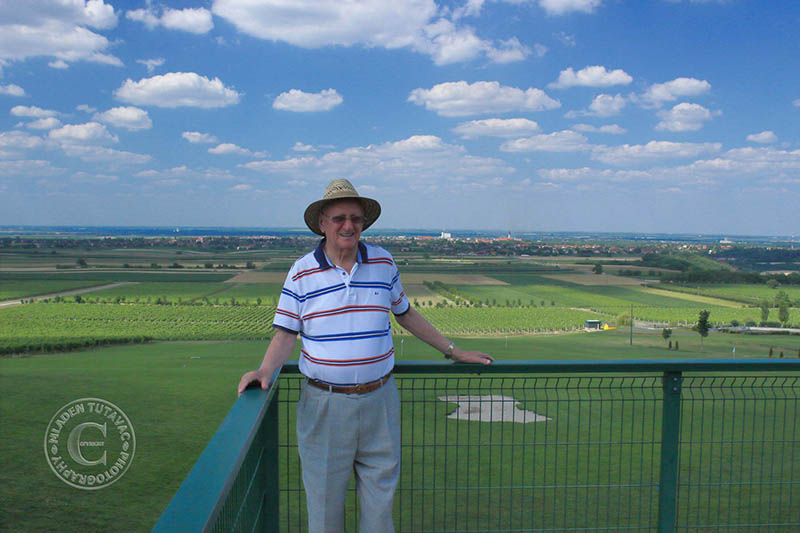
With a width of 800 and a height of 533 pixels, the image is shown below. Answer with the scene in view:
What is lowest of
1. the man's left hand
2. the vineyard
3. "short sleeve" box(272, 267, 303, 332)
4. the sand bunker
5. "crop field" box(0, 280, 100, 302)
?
the vineyard

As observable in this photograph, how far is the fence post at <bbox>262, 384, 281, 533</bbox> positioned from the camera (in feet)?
7.68

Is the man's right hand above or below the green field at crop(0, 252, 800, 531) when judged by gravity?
above

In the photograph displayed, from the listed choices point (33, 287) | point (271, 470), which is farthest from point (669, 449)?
point (33, 287)

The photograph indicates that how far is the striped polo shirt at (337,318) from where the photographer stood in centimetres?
208

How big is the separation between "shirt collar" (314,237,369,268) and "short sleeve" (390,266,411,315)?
0.46 ft

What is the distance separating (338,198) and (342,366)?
654 mm

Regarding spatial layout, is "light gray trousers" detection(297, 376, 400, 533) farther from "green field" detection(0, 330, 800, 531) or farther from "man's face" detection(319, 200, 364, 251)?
"green field" detection(0, 330, 800, 531)

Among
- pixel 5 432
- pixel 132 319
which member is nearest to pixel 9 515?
pixel 5 432

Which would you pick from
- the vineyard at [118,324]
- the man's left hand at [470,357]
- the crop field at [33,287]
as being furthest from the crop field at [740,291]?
the crop field at [33,287]

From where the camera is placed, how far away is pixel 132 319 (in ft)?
243

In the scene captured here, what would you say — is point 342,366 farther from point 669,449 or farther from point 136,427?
point 136,427

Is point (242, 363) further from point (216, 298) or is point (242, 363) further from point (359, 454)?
point (216, 298)

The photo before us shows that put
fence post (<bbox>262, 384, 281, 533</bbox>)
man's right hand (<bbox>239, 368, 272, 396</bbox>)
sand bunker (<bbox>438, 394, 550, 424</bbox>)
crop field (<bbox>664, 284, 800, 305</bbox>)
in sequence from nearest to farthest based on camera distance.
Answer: man's right hand (<bbox>239, 368, 272, 396</bbox>)
fence post (<bbox>262, 384, 281, 533</bbox>)
sand bunker (<bbox>438, 394, 550, 424</bbox>)
crop field (<bbox>664, 284, 800, 305</bbox>)

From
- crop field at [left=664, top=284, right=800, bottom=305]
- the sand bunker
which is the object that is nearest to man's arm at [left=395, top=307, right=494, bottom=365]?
the sand bunker
